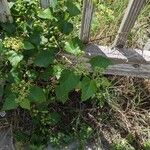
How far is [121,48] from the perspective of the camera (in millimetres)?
2260

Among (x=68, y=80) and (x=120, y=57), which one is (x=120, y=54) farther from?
(x=68, y=80)

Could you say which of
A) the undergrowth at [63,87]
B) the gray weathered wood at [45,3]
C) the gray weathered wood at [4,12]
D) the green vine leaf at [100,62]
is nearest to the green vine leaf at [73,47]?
the undergrowth at [63,87]

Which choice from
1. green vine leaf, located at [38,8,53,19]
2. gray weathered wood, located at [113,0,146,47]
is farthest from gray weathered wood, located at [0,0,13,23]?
gray weathered wood, located at [113,0,146,47]

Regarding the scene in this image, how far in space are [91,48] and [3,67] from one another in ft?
1.79

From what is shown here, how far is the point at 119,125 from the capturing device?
2576 millimetres

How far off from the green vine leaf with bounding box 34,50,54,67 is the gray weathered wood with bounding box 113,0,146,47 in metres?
0.44

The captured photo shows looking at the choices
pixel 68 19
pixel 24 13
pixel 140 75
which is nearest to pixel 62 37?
pixel 68 19

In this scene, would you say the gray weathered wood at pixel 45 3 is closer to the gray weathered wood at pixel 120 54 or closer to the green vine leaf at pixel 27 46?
the green vine leaf at pixel 27 46

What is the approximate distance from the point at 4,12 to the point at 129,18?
26.4 inches

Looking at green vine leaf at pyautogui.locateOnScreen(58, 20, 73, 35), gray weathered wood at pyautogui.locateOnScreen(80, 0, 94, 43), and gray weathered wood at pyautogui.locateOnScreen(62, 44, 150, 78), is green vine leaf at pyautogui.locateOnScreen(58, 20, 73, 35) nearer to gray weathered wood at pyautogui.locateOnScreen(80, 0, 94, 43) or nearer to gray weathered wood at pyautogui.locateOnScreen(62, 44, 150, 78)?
gray weathered wood at pyautogui.locateOnScreen(80, 0, 94, 43)

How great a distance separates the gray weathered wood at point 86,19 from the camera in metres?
1.92

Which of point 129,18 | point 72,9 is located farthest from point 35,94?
point 129,18

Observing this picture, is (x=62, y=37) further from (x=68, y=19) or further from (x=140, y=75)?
(x=140, y=75)

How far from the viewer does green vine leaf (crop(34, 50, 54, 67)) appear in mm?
1962
